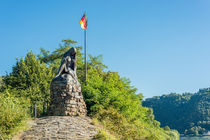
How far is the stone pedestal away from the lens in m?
11.1

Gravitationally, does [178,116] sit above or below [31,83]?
below

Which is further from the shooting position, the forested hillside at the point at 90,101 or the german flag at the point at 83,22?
the german flag at the point at 83,22

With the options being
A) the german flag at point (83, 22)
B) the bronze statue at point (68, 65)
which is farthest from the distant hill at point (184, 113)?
the bronze statue at point (68, 65)

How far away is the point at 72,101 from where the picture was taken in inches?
444

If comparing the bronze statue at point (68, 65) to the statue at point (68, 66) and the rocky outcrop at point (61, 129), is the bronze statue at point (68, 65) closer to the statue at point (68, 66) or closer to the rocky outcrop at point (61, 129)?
the statue at point (68, 66)

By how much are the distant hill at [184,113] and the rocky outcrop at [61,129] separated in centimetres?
6425

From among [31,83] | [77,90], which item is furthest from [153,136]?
[31,83]

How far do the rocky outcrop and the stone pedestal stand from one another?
1.79ft

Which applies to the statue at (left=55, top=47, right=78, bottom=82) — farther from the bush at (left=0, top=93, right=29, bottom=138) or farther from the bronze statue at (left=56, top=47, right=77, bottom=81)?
the bush at (left=0, top=93, right=29, bottom=138)

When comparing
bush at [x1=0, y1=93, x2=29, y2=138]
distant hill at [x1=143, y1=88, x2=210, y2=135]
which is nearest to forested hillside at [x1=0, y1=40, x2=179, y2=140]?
bush at [x1=0, y1=93, x2=29, y2=138]

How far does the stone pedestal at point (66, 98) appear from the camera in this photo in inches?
438

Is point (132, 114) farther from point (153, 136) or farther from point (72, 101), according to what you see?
point (72, 101)

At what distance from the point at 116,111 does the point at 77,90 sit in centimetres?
225

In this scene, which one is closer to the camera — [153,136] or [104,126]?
[104,126]
